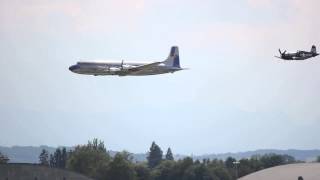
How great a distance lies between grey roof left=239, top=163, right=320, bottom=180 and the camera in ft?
426

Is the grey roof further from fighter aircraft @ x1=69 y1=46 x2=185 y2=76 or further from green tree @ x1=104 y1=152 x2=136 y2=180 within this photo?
green tree @ x1=104 y1=152 x2=136 y2=180

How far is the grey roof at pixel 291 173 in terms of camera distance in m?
130

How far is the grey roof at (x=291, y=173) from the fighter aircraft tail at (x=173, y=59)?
30.4m

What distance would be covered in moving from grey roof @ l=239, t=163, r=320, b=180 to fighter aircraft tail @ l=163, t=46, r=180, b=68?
30.4 metres

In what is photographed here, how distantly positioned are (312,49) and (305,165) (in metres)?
35.0

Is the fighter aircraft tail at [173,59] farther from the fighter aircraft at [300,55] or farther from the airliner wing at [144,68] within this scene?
the fighter aircraft at [300,55]

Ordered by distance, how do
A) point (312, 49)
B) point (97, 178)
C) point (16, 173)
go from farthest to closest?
point (97, 178) < point (16, 173) < point (312, 49)

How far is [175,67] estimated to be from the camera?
150 m

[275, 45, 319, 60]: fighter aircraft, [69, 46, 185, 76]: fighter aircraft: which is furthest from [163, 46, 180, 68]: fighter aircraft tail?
[275, 45, 319, 60]: fighter aircraft

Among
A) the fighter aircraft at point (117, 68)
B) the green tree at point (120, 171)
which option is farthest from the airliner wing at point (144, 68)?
the green tree at point (120, 171)

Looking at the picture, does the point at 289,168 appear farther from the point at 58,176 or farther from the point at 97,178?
the point at 97,178

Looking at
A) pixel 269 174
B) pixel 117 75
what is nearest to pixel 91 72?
pixel 117 75

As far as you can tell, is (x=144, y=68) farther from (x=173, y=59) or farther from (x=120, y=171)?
(x=120, y=171)

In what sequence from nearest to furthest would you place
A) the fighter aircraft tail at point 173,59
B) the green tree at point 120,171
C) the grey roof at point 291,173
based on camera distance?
the grey roof at point 291,173, the fighter aircraft tail at point 173,59, the green tree at point 120,171
